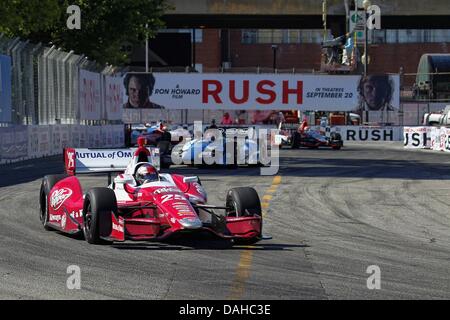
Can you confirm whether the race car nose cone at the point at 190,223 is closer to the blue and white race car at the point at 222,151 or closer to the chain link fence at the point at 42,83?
the blue and white race car at the point at 222,151

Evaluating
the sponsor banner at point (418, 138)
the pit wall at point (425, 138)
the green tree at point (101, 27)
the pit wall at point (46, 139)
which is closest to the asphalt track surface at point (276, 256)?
the pit wall at point (46, 139)

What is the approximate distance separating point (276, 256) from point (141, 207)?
6.04 ft

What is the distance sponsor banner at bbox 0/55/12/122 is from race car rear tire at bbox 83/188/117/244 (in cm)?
1831

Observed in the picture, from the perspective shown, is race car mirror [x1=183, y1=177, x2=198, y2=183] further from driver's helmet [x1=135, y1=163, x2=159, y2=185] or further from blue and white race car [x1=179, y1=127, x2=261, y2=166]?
blue and white race car [x1=179, y1=127, x2=261, y2=166]

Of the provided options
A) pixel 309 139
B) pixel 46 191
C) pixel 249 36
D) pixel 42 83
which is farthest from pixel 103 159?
pixel 249 36

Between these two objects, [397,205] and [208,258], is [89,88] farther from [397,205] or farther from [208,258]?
[208,258]

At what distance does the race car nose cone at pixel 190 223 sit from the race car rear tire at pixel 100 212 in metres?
0.79

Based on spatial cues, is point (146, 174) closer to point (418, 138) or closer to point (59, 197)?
point (59, 197)

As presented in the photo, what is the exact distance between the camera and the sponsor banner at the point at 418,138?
47219mm

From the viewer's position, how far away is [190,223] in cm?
1234

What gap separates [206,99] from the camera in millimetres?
52156

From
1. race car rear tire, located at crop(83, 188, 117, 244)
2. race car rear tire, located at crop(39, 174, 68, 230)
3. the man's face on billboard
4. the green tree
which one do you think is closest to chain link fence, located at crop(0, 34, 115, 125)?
the green tree
